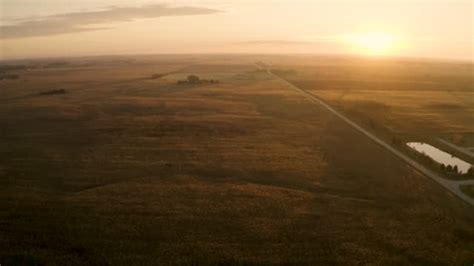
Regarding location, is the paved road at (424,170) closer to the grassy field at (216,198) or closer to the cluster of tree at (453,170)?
the grassy field at (216,198)

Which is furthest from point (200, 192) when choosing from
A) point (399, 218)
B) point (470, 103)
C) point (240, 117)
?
point (470, 103)

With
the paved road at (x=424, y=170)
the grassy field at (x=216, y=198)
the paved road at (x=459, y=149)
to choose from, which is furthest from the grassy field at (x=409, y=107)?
the grassy field at (x=216, y=198)

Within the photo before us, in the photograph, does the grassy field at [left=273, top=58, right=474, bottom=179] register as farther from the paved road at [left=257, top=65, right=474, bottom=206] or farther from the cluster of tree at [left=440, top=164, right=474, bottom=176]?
the cluster of tree at [left=440, top=164, right=474, bottom=176]

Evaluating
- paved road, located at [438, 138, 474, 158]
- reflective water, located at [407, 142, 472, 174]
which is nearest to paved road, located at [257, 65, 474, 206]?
reflective water, located at [407, 142, 472, 174]

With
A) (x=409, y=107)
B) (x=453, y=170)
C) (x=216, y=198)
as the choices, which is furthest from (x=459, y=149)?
(x=409, y=107)

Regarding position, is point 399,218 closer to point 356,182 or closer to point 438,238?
point 438,238

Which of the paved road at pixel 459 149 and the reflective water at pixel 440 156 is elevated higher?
the paved road at pixel 459 149
